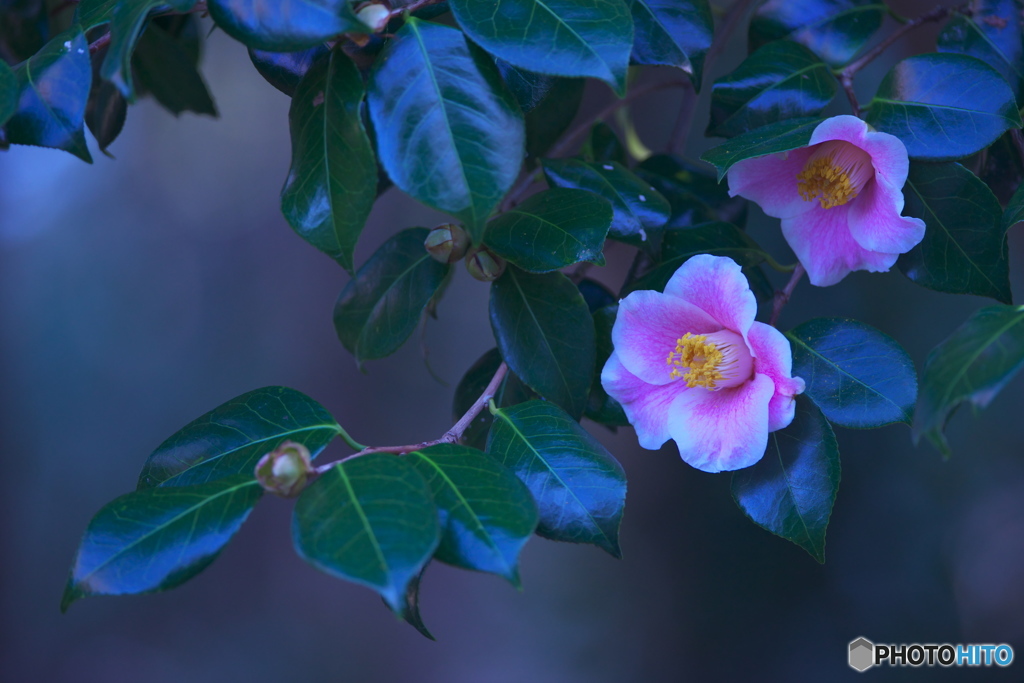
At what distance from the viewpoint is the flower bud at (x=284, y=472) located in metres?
0.55

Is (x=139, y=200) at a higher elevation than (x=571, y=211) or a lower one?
lower

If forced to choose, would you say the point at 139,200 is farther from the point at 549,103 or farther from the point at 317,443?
the point at 317,443

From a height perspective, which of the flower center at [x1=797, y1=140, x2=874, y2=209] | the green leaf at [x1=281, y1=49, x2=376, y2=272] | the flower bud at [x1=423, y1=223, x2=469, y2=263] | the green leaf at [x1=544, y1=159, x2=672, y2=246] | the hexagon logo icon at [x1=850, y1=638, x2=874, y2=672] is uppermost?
the green leaf at [x1=281, y1=49, x2=376, y2=272]

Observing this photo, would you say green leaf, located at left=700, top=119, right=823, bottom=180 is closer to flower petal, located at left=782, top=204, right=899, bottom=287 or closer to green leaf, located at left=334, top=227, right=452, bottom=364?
flower petal, located at left=782, top=204, right=899, bottom=287

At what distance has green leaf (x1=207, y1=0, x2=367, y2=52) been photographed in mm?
510

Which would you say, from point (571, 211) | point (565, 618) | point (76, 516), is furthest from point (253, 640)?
point (571, 211)

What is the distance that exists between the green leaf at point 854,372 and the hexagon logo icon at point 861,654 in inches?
35.8

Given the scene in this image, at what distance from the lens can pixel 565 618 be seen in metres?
1.87

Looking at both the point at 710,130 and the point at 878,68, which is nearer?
the point at 710,130

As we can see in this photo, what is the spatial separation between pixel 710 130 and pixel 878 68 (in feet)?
3.16

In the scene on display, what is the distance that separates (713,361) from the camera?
0.67 meters

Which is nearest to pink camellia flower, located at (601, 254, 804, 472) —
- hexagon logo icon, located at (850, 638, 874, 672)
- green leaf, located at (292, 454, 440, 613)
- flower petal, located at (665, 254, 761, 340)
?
flower petal, located at (665, 254, 761, 340)

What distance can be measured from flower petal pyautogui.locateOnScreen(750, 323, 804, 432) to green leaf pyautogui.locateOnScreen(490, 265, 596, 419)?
0.15 m

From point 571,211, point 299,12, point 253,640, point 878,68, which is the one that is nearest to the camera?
point 299,12
